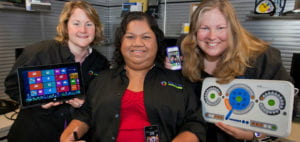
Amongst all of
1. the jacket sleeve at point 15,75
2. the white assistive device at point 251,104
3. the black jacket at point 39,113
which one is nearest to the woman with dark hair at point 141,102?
the white assistive device at point 251,104

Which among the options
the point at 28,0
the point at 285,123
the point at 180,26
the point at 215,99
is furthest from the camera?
A: the point at 180,26

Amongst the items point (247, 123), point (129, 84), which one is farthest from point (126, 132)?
point (247, 123)

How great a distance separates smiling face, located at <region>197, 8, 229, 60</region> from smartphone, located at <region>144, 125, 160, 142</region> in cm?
54

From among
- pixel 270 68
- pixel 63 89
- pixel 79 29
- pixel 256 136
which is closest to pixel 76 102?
pixel 63 89

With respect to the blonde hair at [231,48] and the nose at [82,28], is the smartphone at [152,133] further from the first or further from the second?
the nose at [82,28]

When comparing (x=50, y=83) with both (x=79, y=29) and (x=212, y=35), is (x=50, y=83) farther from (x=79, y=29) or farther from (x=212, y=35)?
(x=212, y=35)

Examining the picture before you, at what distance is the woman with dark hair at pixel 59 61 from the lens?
57.5 inches

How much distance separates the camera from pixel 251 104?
1.10 meters

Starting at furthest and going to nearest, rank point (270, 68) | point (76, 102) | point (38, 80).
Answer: point (76, 102) < point (38, 80) < point (270, 68)

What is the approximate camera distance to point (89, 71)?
5.34 feet

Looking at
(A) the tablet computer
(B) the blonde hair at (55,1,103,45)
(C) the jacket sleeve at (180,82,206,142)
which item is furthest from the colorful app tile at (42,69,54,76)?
(C) the jacket sleeve at (180,82,206,142)

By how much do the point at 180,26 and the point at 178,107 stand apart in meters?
1.77

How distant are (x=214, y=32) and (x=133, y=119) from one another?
0.68 meters

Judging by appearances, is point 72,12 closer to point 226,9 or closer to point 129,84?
point 129,84
